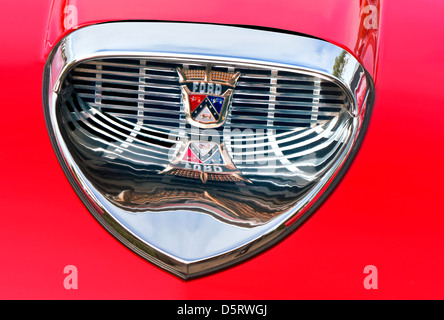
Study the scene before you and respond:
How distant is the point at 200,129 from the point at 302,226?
35 centimetres

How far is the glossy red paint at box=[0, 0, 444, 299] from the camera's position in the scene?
4.33ft

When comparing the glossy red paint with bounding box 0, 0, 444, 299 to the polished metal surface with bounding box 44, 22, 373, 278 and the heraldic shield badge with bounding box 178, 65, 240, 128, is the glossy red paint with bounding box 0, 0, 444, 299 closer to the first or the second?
the polished metal surface with bounding box 44, 22, 373, 278

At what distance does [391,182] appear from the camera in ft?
4.34

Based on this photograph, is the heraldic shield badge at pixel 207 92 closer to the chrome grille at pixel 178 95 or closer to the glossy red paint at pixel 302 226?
the chrome grille at pixel 178 95

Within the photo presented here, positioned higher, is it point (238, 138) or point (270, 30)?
point (270, 30)

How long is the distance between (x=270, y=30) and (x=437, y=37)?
440mm

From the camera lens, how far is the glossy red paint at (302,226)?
1321 millimetres

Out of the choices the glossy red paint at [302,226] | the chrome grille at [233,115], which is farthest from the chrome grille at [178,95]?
the glossy red paint at [302,226]

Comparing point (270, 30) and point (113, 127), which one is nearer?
point (270, 30)

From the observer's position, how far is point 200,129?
137 cm

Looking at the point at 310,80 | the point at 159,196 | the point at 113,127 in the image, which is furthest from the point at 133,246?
the point at 310,80

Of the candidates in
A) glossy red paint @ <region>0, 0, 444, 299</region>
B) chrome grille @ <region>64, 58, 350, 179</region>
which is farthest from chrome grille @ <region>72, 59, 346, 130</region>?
glossy red paint @ <region>0, 0, 444, 299</region>

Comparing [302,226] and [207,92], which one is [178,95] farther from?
[302,226]

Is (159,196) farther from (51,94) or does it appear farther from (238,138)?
(51,94)
